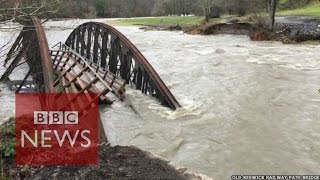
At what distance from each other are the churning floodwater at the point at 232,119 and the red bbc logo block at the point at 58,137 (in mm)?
1320

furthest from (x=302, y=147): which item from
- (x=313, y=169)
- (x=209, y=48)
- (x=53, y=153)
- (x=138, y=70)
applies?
(x=209, y=48)

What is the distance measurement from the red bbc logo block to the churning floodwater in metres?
1.32

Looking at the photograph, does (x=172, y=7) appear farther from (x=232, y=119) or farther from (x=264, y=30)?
(x=232, y=119)

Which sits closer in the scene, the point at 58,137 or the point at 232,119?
the point at 58,137

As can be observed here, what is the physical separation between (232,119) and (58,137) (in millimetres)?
6108

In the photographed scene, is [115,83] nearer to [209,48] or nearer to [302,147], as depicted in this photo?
[302,147]

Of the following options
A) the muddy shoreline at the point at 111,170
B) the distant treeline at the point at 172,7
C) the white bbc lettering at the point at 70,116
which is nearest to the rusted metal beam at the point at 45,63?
the white bbc lettering at the point at 70,116

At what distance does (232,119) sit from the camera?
12.5 m

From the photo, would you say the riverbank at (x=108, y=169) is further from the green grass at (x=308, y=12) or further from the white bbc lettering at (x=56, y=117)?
the green grass at (x=308, y=12)

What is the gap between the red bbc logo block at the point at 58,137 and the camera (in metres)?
6.97

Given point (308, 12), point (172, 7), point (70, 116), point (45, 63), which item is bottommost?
point (70, 116)

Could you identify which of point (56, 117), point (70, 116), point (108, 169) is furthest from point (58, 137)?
point (70, 116)
